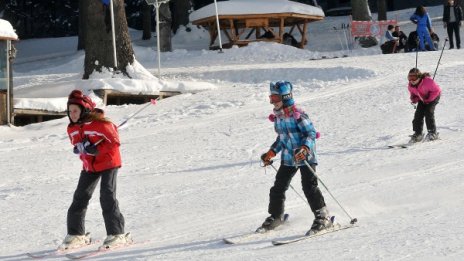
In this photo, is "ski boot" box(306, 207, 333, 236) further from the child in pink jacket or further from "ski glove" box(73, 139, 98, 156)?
the child in pink jacket

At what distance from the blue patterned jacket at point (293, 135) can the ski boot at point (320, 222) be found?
1.35ft

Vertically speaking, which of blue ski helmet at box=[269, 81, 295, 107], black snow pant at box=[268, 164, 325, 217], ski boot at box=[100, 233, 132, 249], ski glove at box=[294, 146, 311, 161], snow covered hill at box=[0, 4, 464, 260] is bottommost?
snow covered hill at box=[0, 4, 464, 260]

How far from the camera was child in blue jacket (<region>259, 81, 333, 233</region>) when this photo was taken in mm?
6797

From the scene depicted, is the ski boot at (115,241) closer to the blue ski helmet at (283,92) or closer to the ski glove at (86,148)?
the ski glove at (86,148)

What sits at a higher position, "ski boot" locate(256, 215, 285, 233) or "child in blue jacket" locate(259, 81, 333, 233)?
"child in blue jacket" locate(259, 81, 333, 233)

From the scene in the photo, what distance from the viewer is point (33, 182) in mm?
10344

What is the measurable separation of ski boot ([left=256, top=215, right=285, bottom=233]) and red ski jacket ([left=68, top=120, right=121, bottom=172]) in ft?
4.18

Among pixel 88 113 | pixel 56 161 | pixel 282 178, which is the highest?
pixel 88 113

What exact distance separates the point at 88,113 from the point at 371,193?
305cm

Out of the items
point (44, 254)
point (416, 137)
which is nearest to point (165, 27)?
point (416, 137)

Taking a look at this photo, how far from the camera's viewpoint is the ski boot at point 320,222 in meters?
6.79

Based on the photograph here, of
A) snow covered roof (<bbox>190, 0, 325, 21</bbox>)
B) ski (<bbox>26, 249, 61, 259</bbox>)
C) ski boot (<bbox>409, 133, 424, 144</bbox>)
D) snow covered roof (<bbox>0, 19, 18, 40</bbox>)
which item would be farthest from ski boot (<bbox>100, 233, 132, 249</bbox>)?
snow covered roof (<bbox>190, 0, 325, 21</bbox>)

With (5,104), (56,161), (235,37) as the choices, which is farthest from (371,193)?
(235,37)

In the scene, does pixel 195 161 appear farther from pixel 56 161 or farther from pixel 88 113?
pixel 88 113
